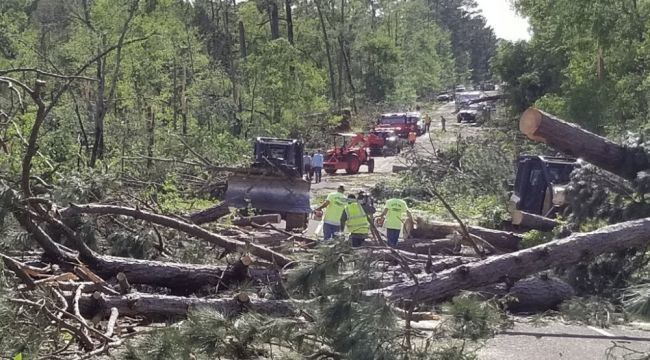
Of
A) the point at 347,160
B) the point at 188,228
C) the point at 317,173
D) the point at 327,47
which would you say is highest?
the point at 327,47

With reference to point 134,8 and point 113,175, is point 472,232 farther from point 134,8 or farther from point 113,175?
point 134,8

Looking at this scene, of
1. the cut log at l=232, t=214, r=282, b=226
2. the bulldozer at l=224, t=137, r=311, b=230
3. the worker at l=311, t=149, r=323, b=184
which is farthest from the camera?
the worker at l=311, t=149, r=323, b=184

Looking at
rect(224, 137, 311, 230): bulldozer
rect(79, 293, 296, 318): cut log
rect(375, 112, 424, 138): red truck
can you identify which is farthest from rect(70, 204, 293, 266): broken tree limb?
rect(375, 112, 424, 138): red truck

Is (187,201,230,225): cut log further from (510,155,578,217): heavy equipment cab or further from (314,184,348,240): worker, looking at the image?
(510,155,578,217): heavy equipment cab

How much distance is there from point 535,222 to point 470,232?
3.83 feet

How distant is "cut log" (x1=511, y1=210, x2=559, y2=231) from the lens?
44.9 feet

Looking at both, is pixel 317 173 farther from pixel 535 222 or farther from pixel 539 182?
pixel 535 222

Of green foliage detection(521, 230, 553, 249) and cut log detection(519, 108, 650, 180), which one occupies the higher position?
cut log detection(519, 108, 650, 180)

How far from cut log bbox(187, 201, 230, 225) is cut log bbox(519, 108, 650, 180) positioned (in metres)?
6.09

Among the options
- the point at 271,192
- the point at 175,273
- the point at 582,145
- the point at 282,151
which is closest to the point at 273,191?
the point at 271,192

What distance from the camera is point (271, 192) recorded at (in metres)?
17.7

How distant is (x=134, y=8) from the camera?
21219 millimetres

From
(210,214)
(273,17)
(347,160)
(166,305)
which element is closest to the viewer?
(166,305)

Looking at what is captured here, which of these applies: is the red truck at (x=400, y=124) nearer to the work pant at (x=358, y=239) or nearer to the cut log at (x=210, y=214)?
the cut log at (x=210, y=214)
